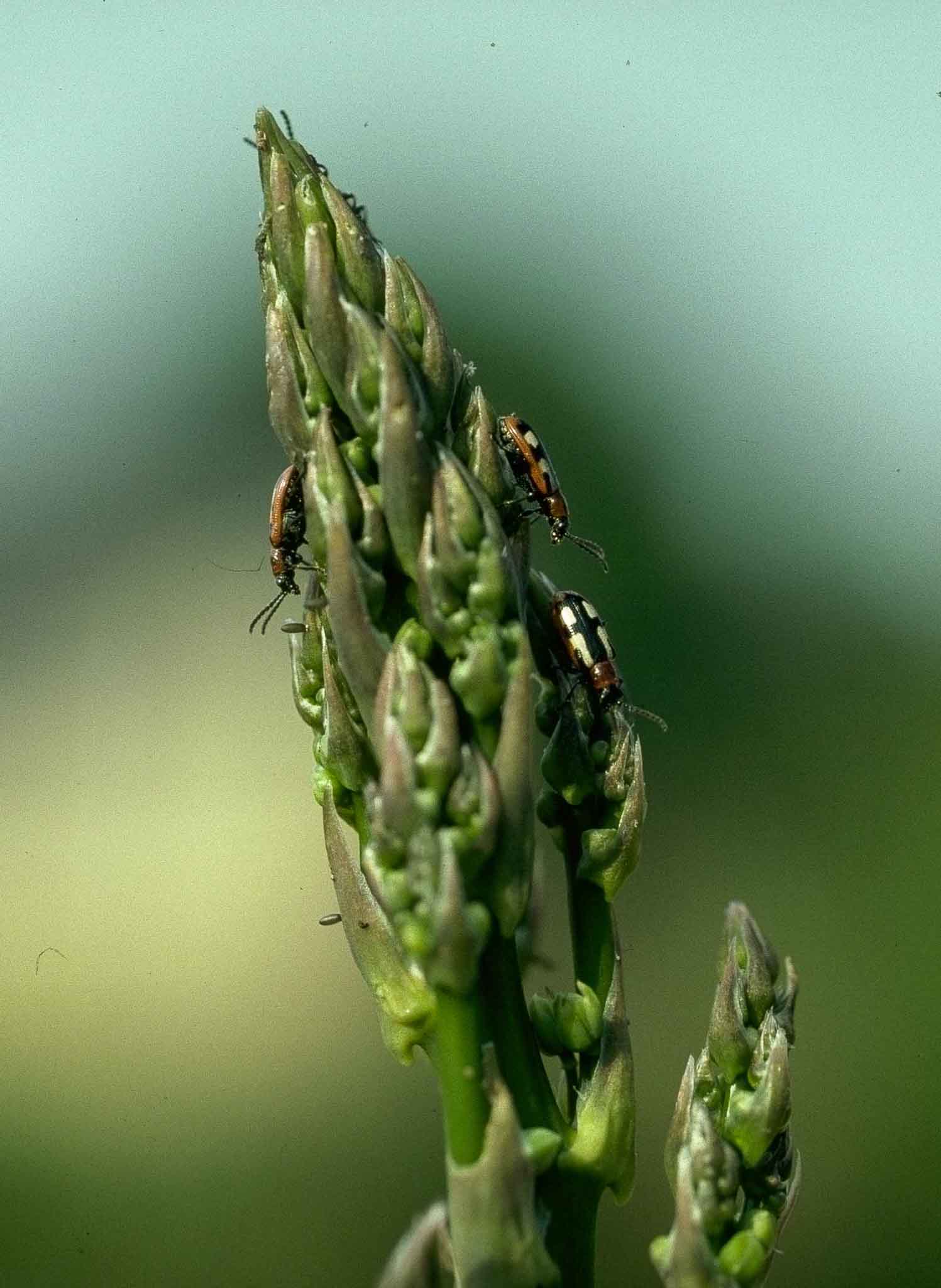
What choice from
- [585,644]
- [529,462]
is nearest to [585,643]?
[585,644]

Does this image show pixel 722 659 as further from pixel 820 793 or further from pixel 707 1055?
pixel 707 1055

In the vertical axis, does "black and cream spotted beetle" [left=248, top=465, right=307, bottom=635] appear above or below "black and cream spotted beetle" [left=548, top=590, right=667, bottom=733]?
above

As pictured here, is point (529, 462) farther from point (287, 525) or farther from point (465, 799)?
point (465, 799)

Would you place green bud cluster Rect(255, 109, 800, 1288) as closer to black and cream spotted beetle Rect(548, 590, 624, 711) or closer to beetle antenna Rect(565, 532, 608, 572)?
black and cream spotted beetle Rect(548, 590, 624, 711)

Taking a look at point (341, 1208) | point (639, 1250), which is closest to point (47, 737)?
point (341, 1208)

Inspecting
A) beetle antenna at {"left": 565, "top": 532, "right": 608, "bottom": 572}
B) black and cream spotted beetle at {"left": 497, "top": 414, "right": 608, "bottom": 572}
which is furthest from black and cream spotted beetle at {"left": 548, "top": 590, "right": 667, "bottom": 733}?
beetle antenna at {"left": 565, "top": 532, "right": 608, "bottom": 572}

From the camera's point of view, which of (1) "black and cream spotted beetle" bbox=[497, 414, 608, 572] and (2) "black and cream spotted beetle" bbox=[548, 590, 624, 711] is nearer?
(2) "black and cream spotted beetle" bbox=[548, 590, 624, 711]

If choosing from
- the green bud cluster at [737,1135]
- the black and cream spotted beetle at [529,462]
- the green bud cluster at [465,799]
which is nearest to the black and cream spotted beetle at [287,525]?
the black and cream spotted beetle at [529,462]
